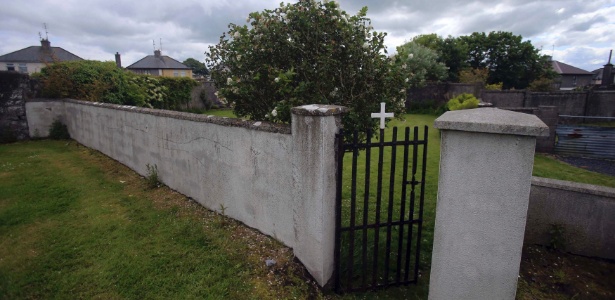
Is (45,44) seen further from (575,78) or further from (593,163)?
(575,78)

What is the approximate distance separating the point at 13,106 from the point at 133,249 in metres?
11.3

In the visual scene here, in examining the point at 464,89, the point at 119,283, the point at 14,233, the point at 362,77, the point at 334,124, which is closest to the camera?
the point at 334,124

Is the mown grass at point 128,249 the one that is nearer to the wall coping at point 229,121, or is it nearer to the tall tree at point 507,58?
the wall coping at point 229,121

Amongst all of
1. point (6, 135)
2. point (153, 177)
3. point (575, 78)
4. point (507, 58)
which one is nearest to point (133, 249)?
point (153, 177)

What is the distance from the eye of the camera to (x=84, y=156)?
9.62 metres

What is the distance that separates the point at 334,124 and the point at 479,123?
132 cm

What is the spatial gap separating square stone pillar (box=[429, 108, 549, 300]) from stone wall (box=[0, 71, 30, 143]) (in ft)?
47.8

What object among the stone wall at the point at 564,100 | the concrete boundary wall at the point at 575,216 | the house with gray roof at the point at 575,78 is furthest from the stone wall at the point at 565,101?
the house with gray roof at the point at 575,78

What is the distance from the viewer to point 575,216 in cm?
418

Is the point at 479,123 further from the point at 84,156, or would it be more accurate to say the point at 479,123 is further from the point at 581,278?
the point at 84,156

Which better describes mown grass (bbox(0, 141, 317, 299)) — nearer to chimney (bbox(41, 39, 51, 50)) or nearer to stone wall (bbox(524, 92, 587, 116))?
stone wall (bbox(524, 92, 587, 116))

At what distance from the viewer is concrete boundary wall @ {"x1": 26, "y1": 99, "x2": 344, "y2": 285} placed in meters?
3.39

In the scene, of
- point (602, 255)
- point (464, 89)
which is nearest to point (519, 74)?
point (464, 89)

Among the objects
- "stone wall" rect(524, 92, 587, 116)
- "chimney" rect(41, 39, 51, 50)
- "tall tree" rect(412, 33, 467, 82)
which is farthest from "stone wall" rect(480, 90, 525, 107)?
"chimney" rect(41, 39, 51, 50)
